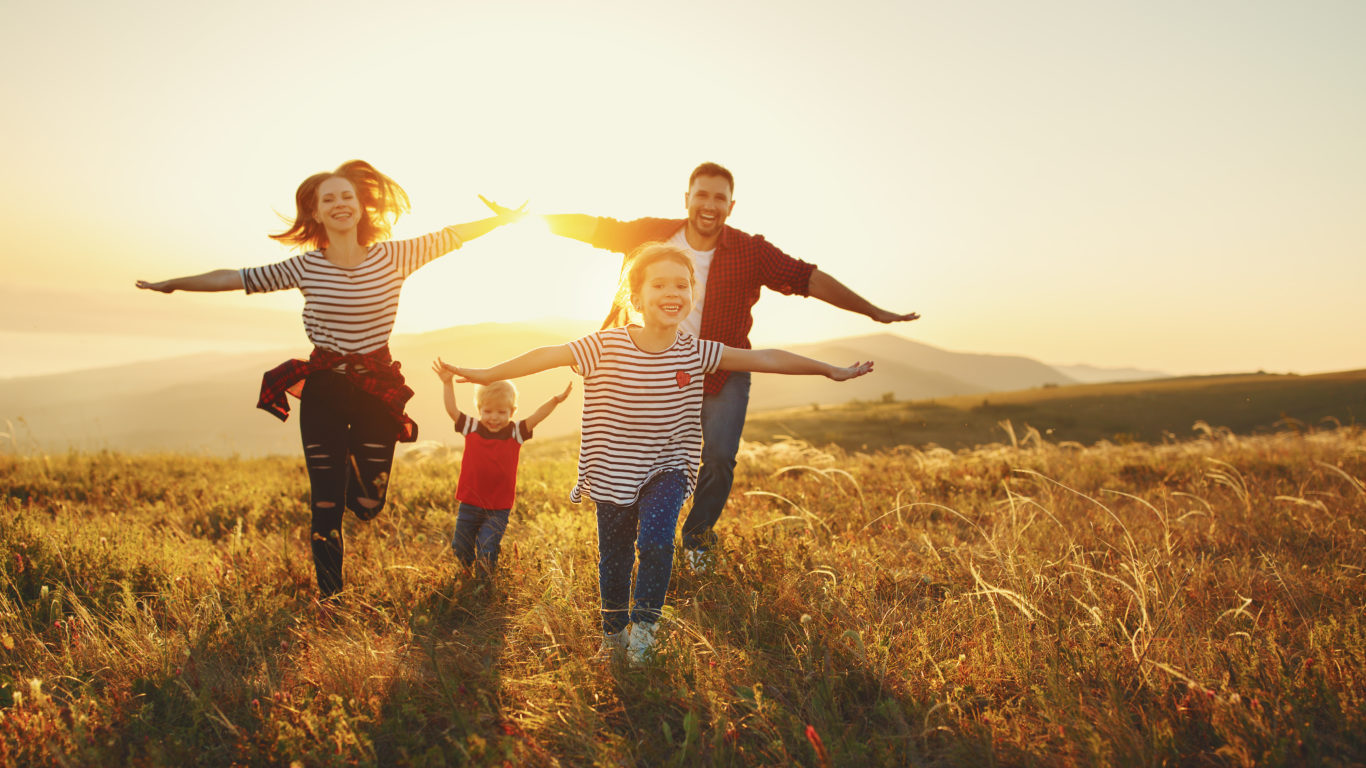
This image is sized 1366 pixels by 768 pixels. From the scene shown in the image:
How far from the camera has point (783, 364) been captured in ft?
12.0

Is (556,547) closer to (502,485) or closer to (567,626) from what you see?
(502,485)

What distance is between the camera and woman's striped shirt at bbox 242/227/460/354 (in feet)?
13.5

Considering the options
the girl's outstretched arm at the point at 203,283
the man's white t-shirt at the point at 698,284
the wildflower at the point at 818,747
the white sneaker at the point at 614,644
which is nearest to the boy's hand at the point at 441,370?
the girl's outstretched arm at the point at 203,283

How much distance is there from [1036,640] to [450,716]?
256cm

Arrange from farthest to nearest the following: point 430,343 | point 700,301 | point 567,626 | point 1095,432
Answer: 1. point 430,343
2. point 1095,432
3. point 700,301
4. point 567,626

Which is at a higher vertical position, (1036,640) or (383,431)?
(383,431)

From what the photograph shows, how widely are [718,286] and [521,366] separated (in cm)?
186

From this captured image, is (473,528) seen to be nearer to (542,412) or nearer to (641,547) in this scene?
(542,412)

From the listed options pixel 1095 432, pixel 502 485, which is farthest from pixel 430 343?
pixel 502 485

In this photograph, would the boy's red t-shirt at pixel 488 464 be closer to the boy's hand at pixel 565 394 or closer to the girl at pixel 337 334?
the boy's hand at pixel 565 394

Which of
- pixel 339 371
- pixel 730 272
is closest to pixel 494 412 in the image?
pixel 339 371

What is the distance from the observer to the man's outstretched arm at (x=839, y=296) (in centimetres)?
501

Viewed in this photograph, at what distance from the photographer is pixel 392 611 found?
13.1 feet

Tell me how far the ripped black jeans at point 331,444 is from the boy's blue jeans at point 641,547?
175 centimetres
